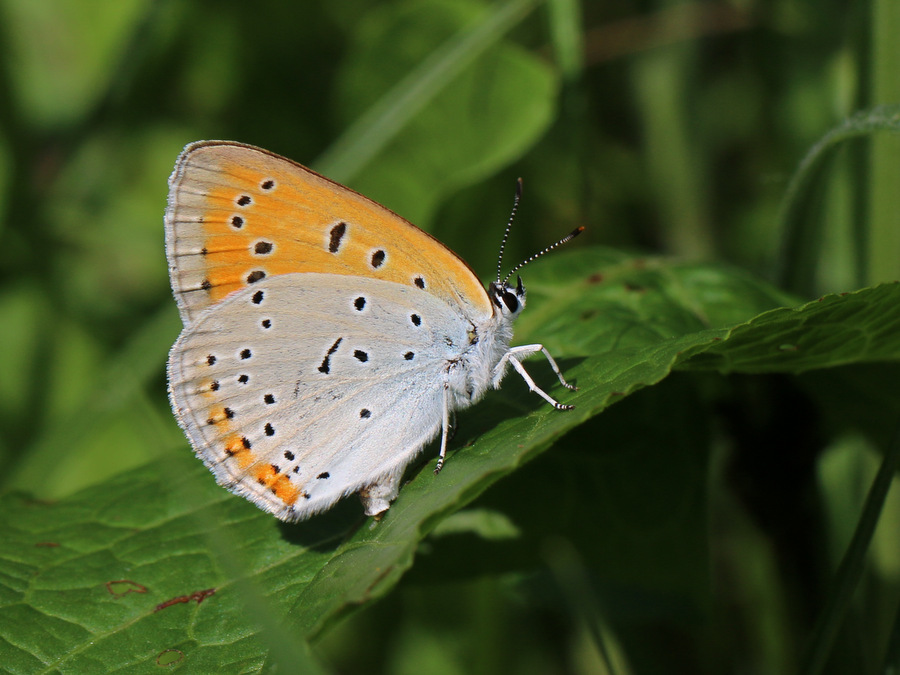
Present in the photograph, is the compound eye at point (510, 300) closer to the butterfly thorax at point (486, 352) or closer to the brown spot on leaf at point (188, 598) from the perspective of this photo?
the butterfly thorax at point (486, 352)

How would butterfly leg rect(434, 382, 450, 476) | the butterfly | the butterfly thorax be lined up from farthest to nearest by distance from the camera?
1. the butterfly thorax
2. the butterfly
3. butterfly leg rect(434, 382, 450, 476)

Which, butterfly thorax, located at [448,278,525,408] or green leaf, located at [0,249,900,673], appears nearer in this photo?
green leaf, located at [0,249,900,673]

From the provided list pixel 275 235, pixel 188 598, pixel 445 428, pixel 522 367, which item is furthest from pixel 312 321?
pixel 188 598

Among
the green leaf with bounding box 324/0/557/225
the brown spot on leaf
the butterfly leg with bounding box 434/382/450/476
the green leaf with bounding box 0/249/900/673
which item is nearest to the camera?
the green leaf with bounding box 0/249/900/673

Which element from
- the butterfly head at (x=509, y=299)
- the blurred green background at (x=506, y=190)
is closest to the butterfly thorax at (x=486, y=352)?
the butterfly head at (x=509, y=299)

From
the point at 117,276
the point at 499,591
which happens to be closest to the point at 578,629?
the point at 499,591

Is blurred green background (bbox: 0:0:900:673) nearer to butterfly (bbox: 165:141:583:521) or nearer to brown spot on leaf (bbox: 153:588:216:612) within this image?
butterfly (bbox: 165:141:583:521)

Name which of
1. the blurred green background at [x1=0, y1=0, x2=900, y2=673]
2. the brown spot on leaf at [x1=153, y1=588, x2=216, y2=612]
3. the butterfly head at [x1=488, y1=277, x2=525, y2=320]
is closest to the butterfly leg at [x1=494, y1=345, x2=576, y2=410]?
the butterfly head at [x1=488, y1=277, x2=525, y2=320]

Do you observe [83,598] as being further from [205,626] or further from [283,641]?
[283,641]
